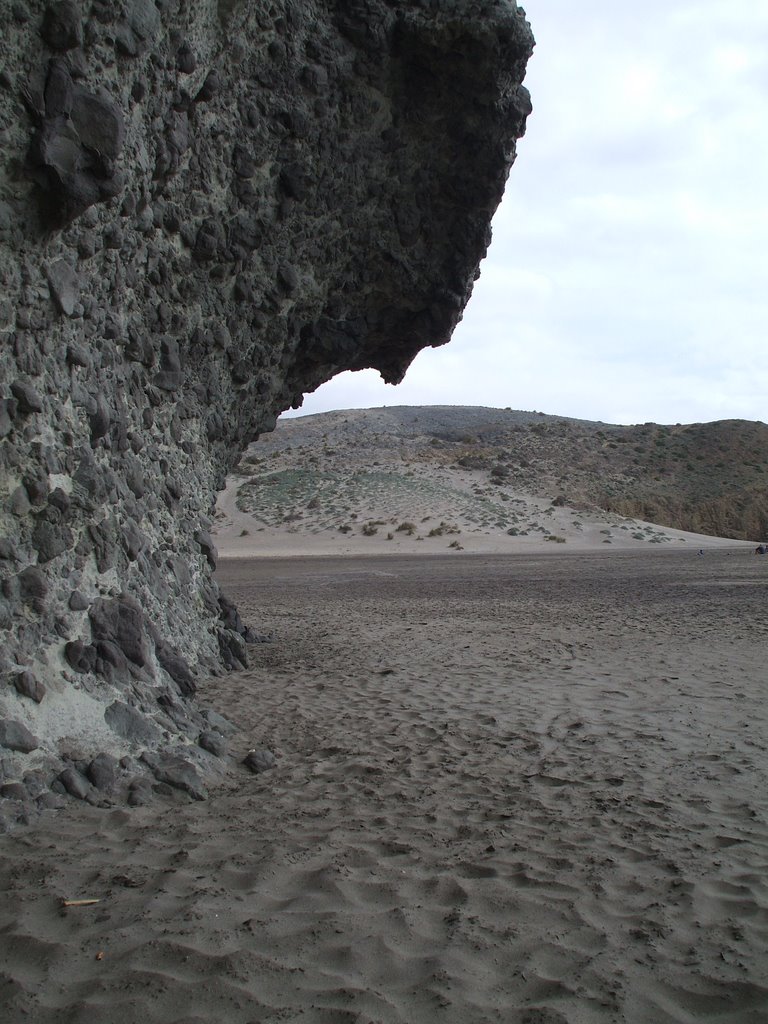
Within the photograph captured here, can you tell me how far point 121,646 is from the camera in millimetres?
5387

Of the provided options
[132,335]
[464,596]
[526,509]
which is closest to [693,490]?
[526,509]

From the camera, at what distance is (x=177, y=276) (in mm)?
7094

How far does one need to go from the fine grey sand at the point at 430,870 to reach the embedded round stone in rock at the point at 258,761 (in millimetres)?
162

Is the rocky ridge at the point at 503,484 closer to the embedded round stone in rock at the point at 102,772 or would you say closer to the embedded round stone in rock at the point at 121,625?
the embedded round stone in rock at the point at 121,625

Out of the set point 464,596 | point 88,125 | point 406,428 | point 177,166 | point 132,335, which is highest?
point 406,428

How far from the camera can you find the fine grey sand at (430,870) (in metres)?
2.76

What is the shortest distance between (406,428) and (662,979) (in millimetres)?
76085

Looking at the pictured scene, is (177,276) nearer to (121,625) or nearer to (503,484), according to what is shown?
(121,625)

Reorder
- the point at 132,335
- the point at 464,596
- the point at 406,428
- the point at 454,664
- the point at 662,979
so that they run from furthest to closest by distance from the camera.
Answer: the point at 406,428 → the point at 464,596 → the point at 454,664 → the point at 132,335 → the point at 662,979

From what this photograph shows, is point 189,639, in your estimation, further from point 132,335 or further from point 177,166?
point 177,166

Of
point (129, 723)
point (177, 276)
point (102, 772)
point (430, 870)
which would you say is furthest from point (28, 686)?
point (177, 276)

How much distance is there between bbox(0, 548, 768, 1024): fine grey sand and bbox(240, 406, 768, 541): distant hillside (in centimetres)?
3450

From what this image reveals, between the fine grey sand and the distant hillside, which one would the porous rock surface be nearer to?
the fine grey sand

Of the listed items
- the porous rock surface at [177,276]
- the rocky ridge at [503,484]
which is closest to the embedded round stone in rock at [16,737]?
the porous rock surface at [177,276]
